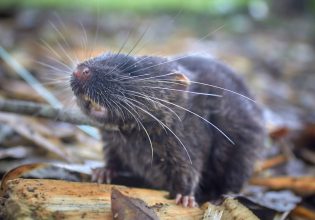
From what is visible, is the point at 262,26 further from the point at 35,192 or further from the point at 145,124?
the point at 35,192

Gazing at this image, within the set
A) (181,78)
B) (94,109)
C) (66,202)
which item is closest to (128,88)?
(94,109)

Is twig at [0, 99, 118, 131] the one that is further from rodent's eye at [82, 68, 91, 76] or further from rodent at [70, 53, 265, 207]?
rodent's eye at [82, 68, 91, 76]

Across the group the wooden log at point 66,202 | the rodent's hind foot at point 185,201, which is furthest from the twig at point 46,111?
the rodent's hind foot at point 185,201

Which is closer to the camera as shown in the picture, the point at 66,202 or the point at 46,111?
the point at 66,202

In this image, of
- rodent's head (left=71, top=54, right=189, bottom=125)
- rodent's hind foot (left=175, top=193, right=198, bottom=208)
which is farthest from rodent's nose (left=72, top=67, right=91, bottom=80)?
A: rodent's hind foot (left=175, top=193, right=198, bottom=208)

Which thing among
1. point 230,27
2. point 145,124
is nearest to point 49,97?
point 145,124

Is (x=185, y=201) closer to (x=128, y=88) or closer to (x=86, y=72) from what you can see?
(x=128, y=88)
